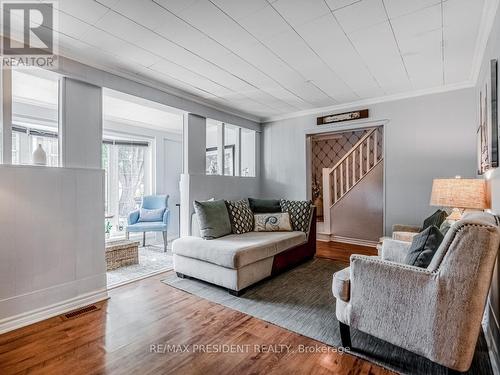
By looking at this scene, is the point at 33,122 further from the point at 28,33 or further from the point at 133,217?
the point at 28,33

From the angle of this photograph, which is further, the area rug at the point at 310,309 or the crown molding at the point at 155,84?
the crown molding at the point at 155,84

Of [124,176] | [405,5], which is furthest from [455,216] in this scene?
[124,176]

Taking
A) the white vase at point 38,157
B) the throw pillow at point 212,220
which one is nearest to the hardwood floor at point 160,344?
the throw pillow at point 212,220

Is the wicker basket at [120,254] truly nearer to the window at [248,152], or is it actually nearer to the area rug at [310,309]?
the area rug at [310,309]

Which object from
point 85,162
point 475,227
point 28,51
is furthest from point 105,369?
point 28,51

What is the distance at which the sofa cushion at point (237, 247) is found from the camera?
261 centimetres

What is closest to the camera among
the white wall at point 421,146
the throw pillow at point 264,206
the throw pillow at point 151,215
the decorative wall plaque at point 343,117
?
the white wall at point 421,146

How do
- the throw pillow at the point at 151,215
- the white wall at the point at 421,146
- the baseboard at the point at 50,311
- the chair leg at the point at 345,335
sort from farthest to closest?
the throw pillow at the point at 151,215 → the white wall at the point at 421,146 → the baseboard at the point at 50,311 → the chair leg at the point at 345,335

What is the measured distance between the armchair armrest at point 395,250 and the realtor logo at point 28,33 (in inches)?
122

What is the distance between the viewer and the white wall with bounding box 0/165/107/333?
2.10 meters

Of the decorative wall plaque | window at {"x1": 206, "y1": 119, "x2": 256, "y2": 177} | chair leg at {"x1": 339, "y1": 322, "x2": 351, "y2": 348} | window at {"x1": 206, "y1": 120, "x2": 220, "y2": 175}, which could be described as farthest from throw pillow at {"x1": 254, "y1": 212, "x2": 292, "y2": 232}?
window at {"x1": 206, "y1": 120, "x2": 220, "y2": 175}

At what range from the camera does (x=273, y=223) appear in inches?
144

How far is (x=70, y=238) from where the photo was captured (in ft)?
8.04

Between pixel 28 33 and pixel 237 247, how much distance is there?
254 cm
